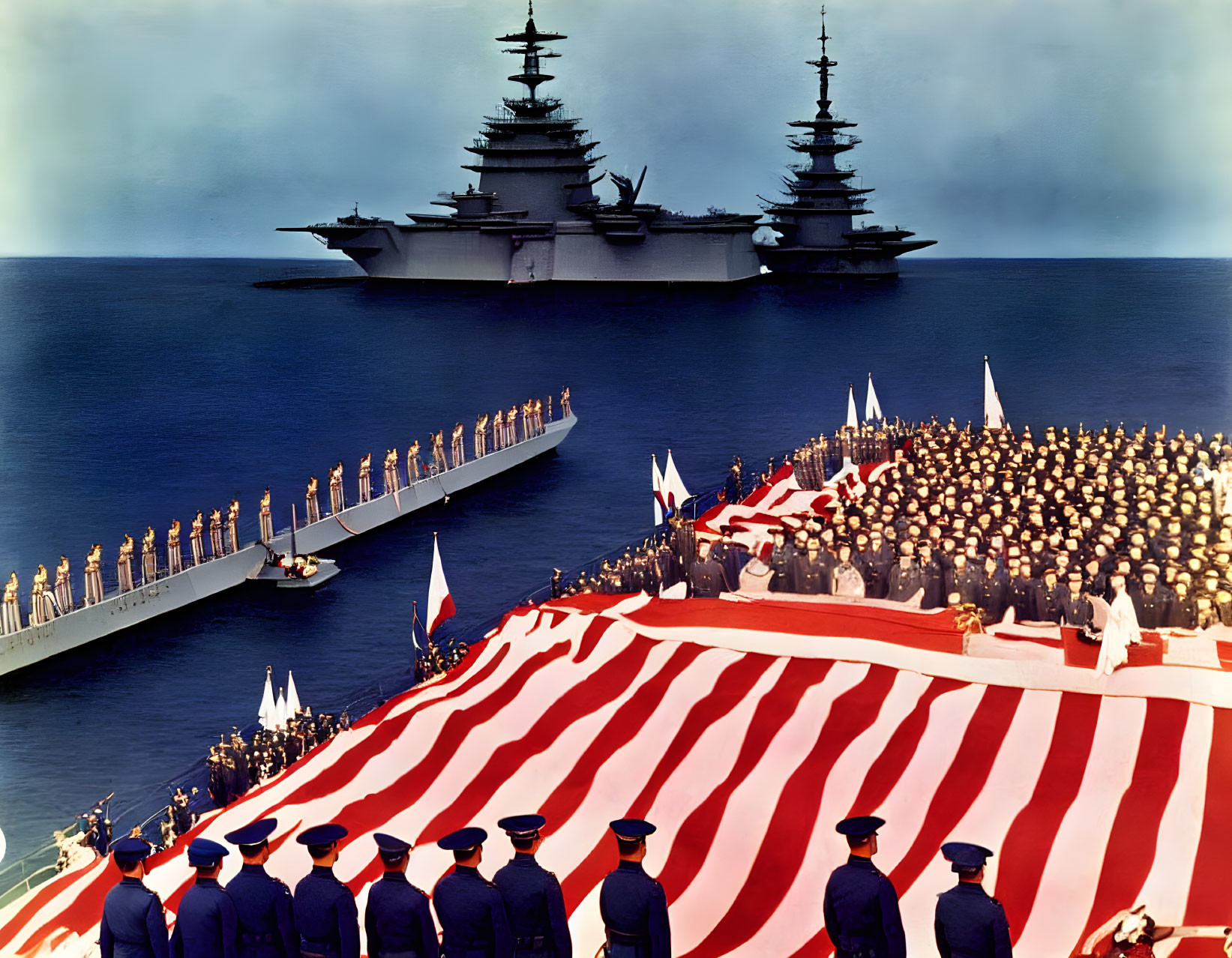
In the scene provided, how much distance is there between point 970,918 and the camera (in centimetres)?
630

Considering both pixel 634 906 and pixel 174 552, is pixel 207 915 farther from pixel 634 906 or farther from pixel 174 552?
pixel 174 552

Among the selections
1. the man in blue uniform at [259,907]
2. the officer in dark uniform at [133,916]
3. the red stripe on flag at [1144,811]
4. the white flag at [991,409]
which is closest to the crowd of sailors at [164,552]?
the white flag at [991,409]

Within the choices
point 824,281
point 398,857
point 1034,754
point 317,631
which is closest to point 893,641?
point 1034,754

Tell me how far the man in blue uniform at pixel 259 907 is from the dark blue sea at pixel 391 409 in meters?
9.85

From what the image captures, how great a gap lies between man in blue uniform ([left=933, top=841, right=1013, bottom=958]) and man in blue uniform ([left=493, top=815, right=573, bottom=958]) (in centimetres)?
186

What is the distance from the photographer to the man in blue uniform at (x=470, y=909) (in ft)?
21.5

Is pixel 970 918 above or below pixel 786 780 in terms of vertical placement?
above

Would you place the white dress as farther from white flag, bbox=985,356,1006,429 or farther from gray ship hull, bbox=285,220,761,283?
gray ship hull, bbox=285,220,761,283

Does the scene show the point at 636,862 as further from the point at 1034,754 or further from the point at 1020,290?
the point at 1020,290

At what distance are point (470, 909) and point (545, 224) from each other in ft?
270

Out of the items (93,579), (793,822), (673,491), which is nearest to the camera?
(793,822)

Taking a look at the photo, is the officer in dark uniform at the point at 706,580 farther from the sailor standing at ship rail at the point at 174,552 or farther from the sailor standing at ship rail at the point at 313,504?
the sailor standing at ship rail at the point at 313,504

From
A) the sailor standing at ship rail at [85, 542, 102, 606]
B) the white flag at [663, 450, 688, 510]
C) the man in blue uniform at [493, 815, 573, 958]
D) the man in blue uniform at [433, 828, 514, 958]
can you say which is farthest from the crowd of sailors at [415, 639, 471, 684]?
the man in blue uniform at [433, 828, 514, 958]

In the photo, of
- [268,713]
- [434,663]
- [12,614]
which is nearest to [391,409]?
[12,614]
